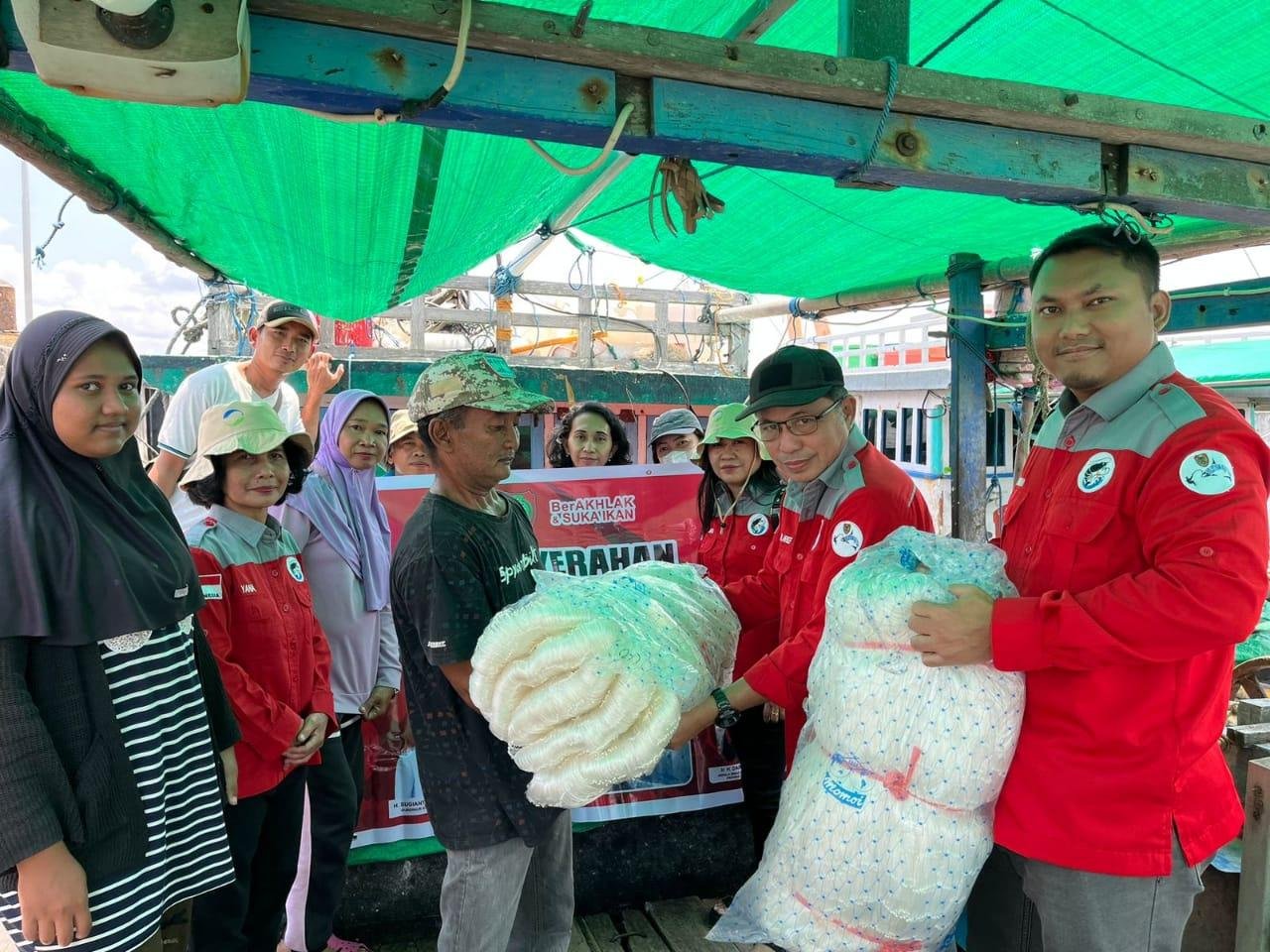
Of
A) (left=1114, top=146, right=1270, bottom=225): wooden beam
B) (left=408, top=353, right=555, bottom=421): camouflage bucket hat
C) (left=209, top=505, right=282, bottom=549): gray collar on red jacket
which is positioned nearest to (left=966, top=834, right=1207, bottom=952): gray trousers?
(left=1114, top=146, right=1270, bottom=225): wooden beam

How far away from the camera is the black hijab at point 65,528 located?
4.51 feet

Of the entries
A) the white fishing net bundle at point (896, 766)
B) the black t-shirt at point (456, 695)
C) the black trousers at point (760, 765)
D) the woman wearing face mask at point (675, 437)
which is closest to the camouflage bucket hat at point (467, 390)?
the black t-shirt at point (456, 695)

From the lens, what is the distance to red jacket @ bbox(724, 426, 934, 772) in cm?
182

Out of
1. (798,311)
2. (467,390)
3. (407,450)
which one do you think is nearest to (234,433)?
(467,390)

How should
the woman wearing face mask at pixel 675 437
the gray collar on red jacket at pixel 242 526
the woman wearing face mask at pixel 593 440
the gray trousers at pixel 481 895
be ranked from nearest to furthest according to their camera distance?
the gray trousers at pixel 481 895 → the gray collar on red jacket at pixel 242 526 → the woman wearing face mask at pixel 593 440 → the woman wearing face mask at pixel 675 437

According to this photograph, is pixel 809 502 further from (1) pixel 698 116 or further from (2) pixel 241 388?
(2) pixel 241 388

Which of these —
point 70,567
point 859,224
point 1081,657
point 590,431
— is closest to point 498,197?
point 590,431

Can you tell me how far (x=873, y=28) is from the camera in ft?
4.70

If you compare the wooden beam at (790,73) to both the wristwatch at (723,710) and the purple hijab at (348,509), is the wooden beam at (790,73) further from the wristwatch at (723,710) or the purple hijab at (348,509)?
the purple hijab at (348,509)

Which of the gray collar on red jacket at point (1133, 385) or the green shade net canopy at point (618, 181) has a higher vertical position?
the green shade net canopy at point (618, 181)

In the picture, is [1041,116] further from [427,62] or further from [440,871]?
[440,871]

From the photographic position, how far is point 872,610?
147cm

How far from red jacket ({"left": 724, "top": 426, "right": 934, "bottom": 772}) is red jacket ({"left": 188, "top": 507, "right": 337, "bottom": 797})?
1.30m

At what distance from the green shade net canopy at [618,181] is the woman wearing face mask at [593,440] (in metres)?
0.96
